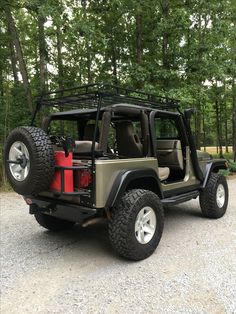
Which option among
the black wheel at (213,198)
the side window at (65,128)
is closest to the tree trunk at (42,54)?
the side window at (65,128)

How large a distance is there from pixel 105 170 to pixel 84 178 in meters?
0.27

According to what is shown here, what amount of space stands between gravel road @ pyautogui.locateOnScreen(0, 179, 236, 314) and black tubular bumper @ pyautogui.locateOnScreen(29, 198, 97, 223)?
54 cm

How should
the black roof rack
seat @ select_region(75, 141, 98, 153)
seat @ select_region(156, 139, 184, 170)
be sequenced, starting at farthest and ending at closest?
seat @ select_region(156, 139, 184, 170), seat @ select_region(75, 141, 98, 153), the black roof rack

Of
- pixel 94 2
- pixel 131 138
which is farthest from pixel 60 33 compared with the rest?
pixel 131 138

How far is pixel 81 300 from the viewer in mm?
2703

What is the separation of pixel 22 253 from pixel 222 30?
9.50 meters

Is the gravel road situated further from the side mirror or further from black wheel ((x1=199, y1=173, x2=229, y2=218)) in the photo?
the side mirror

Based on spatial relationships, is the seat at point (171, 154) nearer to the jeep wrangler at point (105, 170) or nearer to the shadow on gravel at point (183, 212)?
the jeep wrangler at point (105, 170)

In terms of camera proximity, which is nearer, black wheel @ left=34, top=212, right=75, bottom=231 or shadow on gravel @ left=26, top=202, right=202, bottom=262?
shadow on gravel @ left=26, top=202, right=202, bottom=262

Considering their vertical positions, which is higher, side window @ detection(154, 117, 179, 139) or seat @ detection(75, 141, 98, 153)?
side window @ detection(154, 117, 179, 139)

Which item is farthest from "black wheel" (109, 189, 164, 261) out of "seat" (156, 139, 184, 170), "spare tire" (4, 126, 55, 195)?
"seat" (156, 139, 184, 170)

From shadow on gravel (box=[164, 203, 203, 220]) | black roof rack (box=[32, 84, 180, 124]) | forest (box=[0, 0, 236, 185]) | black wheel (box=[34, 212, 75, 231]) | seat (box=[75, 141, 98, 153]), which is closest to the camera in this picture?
black roof rack (box=[32, 84, 180, 124])

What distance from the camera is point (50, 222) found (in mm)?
4492

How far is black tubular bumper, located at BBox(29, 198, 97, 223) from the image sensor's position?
3.34 metres
